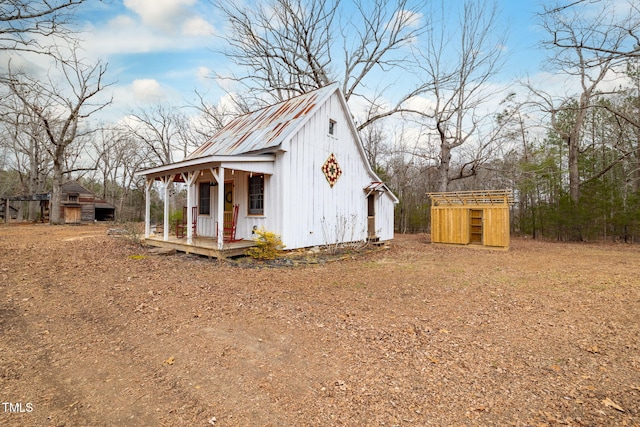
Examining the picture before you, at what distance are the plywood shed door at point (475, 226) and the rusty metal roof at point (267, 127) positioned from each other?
8.53 meters

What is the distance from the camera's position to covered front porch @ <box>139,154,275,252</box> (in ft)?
28.7

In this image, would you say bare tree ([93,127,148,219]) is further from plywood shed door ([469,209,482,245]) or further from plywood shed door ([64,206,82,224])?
plywood shed door ([469,209,482,245])

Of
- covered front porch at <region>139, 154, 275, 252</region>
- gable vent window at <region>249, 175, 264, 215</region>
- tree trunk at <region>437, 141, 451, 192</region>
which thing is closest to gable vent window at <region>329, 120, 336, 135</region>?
covered front porch at <region>139, 154, 275, 252</region>

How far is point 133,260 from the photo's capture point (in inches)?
332

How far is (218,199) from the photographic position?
9695 millimetres

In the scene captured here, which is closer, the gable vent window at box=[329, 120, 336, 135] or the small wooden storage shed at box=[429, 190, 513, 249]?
the gable vent window at box=[329, 120, 336, 135]

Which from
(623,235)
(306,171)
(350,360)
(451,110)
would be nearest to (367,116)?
(451,110)

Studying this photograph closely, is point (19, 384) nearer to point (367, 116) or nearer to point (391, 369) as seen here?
point (391, 369)

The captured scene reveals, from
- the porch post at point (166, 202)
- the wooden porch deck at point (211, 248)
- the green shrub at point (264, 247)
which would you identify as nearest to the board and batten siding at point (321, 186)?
the green shrub at point (264, 247)

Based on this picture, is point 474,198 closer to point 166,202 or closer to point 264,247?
point 264,247

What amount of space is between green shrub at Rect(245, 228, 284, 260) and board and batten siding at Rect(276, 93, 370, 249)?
1.63 feet

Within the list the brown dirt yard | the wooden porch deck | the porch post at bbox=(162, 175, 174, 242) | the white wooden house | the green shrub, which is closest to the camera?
the brown dirt yard

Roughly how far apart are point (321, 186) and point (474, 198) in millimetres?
7089

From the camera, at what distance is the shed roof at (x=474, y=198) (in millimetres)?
12781
